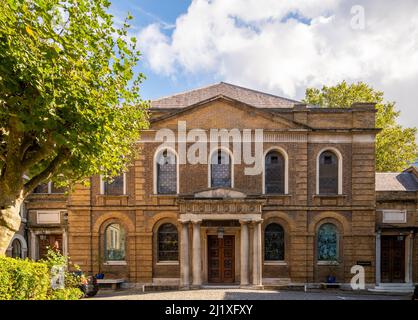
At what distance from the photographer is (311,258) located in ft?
60.8

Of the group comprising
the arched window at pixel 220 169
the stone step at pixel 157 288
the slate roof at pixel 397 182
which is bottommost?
the stone step at pixel 157 288

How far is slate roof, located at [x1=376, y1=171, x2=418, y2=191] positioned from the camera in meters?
20.7

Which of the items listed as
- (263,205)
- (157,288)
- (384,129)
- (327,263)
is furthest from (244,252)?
(384,129)

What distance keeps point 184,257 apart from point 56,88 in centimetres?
1163


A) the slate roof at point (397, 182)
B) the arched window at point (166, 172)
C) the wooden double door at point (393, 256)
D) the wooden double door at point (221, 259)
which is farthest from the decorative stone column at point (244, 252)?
the slate roof at point (397, 182)

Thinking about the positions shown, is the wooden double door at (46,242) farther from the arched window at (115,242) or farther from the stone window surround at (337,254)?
the stone window surround at (337,254)

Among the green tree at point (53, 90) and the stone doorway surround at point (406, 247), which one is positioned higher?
the green tree at point (53, 90)

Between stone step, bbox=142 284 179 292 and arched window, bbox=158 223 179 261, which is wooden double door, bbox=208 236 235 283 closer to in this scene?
arched window, bbox=158 223 179 261

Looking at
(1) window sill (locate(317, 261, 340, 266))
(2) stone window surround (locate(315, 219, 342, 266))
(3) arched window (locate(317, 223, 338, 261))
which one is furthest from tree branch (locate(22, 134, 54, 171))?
(1) window sill (locate(317, 261, 340, 266))

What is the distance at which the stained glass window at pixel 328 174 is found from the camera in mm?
19078

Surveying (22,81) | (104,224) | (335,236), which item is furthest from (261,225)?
(22,81)

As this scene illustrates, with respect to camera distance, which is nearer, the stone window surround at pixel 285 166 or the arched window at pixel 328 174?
the stone window surround at pixel 285 166

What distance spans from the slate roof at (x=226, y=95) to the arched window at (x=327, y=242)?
7.45 meters
